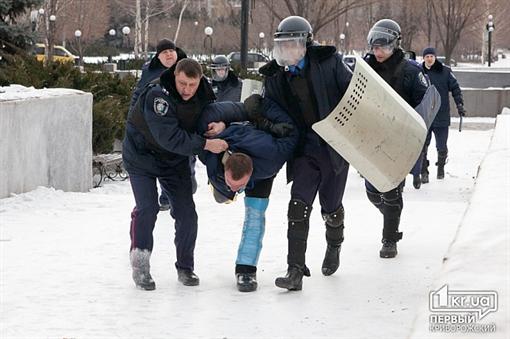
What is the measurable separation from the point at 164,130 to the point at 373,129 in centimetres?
126

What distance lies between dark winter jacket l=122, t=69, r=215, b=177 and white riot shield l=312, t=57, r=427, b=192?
2.38 ft

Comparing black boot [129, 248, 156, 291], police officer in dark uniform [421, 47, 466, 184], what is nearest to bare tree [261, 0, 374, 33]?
police officer in dark uniform [421, 47, 466, 184]

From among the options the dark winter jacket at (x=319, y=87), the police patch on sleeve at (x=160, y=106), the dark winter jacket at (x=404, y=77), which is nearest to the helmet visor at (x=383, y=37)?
the dark winter jacket at (x=404, y=77)

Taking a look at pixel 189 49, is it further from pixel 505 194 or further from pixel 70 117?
pixel 505 194

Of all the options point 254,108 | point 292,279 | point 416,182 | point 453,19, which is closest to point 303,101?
point 254,108

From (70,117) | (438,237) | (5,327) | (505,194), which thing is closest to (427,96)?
(438,237)

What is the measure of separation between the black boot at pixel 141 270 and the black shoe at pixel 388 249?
1921mm

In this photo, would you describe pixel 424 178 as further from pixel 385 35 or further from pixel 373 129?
pixel 373 129

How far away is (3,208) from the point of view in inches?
404

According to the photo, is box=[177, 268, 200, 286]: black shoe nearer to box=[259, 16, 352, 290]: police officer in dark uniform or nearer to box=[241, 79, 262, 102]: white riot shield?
box=[259, 16, 352, 290]: police officer in dark uniform

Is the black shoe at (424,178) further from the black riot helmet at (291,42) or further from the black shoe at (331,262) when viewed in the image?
the black riot helmet at (291,42)

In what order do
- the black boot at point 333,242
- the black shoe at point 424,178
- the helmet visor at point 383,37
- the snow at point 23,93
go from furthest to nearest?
the black shoe at point 424,178, the snow at point 23,93, the helmet visor at point 383,37, the black boot at point 333,242

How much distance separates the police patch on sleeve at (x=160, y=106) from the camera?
664 centimetres

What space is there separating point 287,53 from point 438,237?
279 cm
